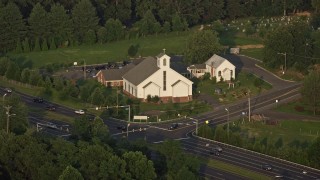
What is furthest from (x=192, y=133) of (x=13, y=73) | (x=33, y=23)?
(x=33, y=23)

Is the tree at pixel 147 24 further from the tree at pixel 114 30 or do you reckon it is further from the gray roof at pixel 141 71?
the gray roof at pixel 141 71

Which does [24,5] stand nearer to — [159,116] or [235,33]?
[235,33]

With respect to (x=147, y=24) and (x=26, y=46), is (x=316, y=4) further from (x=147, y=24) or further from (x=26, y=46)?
(x=26, y=46)

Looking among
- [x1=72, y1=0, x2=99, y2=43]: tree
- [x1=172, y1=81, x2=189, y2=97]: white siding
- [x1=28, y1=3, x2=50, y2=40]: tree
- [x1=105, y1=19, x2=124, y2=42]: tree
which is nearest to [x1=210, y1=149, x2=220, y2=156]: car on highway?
[x1=172, y1=81, x2=189, y2=97]: white siding

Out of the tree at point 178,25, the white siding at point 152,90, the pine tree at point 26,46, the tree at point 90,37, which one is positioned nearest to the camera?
the white siding at point 152,90

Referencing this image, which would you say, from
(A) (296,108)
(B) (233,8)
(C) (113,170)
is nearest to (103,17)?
(B) (233,8)

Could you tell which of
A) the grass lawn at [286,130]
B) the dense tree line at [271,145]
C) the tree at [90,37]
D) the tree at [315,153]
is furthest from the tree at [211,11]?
the tree at [315,153]
